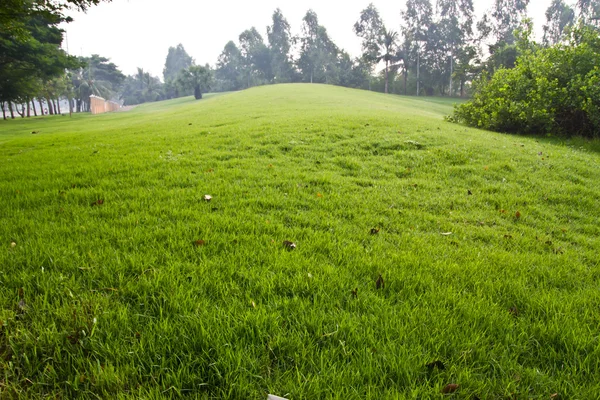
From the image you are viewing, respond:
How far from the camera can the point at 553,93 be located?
37.3 ft

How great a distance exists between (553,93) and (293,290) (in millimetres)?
14254

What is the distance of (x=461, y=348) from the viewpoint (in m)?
1.77

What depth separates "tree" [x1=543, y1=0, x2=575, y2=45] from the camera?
58.1 meters

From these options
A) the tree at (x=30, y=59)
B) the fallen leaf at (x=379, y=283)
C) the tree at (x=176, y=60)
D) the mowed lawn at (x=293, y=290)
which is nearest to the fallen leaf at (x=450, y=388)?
the mowed lawn at (x=293, y=290)

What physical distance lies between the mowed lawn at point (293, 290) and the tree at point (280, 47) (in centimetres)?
7732

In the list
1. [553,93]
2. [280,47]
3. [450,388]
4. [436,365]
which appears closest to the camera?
[450,388]

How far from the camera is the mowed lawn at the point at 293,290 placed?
61.8 inches

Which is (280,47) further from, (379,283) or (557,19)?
(379,283)

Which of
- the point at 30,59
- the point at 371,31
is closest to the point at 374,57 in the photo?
the point at 371,31

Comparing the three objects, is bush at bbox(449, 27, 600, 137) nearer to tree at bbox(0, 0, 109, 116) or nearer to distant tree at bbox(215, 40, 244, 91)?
tree at bbox(0, 0, 109, 116)

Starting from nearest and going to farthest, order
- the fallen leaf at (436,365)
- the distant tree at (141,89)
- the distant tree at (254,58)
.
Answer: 1. the fallen leaf at (436,365)
2. the distant tree at (254,58)
3. the distant tree at (141,89)

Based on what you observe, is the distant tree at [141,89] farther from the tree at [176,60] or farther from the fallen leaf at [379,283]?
the fallen leaf at [379,283]

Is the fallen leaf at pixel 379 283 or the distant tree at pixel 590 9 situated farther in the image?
the distant tree at pixel 590 9

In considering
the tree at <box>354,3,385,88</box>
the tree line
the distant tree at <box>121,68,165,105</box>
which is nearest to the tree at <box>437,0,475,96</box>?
the tree line
